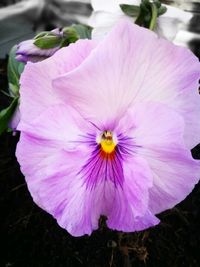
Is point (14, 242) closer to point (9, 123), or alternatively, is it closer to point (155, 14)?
point (9, 123)

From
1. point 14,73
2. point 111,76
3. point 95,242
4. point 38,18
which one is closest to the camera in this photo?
point 111,76

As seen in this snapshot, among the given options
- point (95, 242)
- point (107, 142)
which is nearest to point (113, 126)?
point (107, 142)

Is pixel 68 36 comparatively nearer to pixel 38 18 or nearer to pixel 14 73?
pixel 14 73

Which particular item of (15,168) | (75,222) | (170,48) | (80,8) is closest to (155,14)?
(170,48)

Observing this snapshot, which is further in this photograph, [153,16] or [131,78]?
[153,16]

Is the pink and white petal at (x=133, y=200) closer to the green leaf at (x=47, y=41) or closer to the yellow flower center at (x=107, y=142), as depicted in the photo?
the yellow flower center at (x=107, y=142)

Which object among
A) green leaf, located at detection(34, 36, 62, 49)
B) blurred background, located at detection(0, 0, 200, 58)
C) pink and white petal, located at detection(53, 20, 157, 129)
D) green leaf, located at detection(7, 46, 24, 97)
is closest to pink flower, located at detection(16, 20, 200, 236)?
pink and white petal, located at detection(53, 20, 157, 129)

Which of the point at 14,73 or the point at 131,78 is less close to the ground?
the point at 131,78
